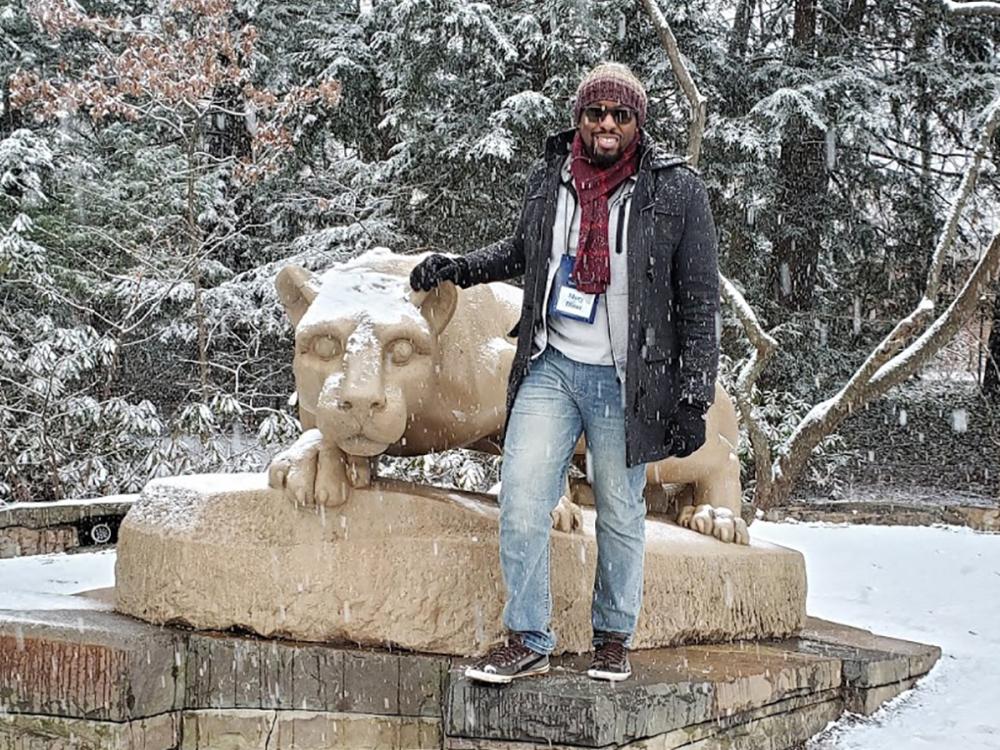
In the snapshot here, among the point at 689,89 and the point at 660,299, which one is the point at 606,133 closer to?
the point at 660,299

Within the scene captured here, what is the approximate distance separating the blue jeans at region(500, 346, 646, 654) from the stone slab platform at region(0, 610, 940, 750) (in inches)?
→ 9.5

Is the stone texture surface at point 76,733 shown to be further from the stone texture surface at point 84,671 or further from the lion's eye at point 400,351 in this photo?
the lion's eye at point 400,351

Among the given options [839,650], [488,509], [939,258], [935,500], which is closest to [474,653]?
[488,509]

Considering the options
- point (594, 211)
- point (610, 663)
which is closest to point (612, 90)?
point (594, 211)

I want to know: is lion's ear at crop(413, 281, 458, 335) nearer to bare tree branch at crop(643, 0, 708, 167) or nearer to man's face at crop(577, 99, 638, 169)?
man's face at crop(577, 99, 638, 169)

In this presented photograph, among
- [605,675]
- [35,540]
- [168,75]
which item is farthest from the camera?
[168,75]

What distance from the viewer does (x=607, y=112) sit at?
2.87 metres

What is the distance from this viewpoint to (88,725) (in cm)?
310

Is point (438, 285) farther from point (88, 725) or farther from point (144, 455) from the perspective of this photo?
point (144, 455)

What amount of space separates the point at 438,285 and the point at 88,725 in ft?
5.20

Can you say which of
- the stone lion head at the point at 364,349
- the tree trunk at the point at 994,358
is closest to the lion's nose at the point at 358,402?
the stone lion head at the point at 364,349

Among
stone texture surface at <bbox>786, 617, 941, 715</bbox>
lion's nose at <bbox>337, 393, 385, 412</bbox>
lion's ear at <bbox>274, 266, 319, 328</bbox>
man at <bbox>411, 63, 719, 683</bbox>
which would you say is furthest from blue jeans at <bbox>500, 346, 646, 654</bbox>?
stone texture surface at <bbox>786, 617, 941, 715</bbox>

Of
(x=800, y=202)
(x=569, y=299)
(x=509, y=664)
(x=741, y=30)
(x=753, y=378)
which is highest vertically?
(x=741, y=30)

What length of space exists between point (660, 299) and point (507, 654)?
100 centimetres
